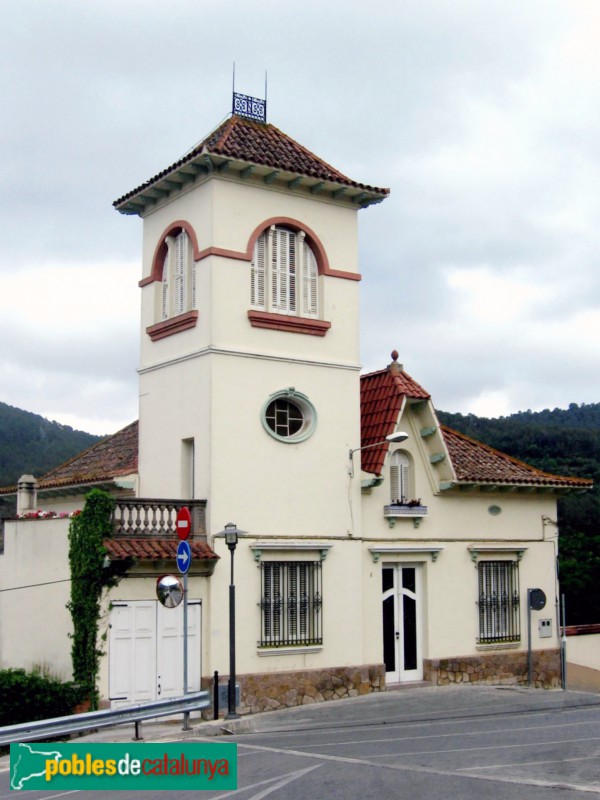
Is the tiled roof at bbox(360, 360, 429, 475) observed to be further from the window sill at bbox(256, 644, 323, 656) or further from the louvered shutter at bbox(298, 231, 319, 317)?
the window sill at bbox(256, 644, 323, 656)

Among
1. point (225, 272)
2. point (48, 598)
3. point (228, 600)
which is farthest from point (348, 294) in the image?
point (48, 598)

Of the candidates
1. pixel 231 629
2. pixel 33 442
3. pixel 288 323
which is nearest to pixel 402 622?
pixel 231 629

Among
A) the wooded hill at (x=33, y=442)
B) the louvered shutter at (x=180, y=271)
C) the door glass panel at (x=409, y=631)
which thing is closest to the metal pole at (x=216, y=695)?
the door glass panel at (x=409, y=631)

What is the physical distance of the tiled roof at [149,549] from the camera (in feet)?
62.5

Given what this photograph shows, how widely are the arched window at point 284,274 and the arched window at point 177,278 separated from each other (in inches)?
54.8

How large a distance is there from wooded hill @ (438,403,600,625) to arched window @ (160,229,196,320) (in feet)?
83.8

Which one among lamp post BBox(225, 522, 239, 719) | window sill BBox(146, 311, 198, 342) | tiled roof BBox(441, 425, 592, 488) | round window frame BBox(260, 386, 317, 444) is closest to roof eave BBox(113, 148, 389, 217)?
window sill BBox(146, 311, 198, 342)

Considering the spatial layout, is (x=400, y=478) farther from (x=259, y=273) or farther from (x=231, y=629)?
(x=231, y=629)

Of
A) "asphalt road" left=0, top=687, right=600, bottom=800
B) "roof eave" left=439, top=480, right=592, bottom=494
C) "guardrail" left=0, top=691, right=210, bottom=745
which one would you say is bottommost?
"asphalt road" left=0, top=687, right=600, bottom=800

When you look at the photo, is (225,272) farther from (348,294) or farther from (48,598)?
(48,598)

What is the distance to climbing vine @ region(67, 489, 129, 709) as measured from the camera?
1886 centimetres

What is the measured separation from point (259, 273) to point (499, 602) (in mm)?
9600

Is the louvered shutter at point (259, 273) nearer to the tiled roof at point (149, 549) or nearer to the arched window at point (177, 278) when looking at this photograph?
the arched window at point (177, 278)

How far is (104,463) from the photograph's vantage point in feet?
86.9
